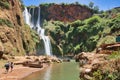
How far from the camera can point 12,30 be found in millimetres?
70188

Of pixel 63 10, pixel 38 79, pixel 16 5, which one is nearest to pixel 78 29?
pixel 63 10

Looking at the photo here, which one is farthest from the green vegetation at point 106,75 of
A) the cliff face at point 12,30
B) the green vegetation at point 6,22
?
the green vegetation at point 6,22

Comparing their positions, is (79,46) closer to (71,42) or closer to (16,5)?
(71,42)

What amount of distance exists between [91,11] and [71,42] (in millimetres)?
35399

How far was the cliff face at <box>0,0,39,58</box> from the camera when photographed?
63256 mm

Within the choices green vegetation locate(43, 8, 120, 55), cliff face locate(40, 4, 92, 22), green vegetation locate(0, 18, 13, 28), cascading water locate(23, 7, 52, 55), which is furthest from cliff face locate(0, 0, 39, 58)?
cliff face locate(40, 4, 92, 22)

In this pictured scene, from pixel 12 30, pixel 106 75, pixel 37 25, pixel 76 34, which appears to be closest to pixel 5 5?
pixel 12 30

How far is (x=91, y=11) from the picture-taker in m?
161

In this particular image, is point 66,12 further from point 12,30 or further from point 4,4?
point 12,30

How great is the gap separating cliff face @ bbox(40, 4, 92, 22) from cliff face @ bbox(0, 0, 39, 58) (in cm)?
6572

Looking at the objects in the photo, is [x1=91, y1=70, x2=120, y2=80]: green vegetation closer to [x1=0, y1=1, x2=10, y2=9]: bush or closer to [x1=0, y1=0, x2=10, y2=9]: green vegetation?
[x1=0, y1=0, x2=10, y2=9]: green vegetation

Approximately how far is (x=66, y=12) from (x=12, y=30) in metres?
87.9

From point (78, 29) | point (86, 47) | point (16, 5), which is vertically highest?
point (16, 5)

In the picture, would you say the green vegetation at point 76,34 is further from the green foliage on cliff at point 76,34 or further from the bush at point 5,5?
the bush at point 5,5
